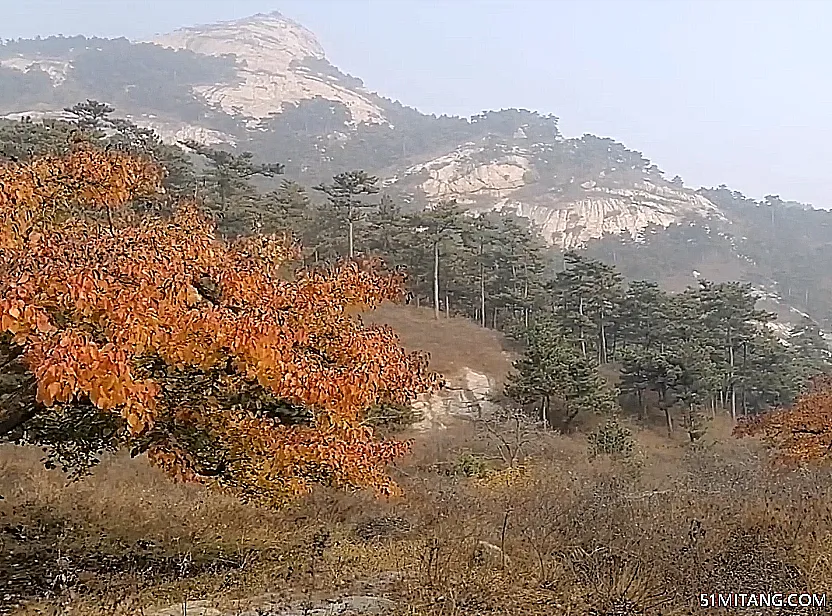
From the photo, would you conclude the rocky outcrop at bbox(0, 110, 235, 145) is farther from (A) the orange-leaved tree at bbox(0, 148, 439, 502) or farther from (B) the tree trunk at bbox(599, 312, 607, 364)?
(A) the orange-leaved tree at bbox(0, 148, 439, 502)

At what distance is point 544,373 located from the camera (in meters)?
32.4

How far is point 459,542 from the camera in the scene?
29.3ft

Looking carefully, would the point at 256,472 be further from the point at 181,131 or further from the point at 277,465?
the point at 181,131

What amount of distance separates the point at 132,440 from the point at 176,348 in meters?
1.82

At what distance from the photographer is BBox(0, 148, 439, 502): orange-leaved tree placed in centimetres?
493

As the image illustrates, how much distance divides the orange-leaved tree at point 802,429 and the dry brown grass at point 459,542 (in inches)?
16.7

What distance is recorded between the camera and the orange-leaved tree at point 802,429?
1207cm

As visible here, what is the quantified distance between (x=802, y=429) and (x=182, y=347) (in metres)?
10.4

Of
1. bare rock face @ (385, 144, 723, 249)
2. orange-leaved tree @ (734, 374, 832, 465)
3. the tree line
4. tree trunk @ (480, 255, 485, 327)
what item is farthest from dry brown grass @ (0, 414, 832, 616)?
bare rock face @ (385, 144, 723, 249)

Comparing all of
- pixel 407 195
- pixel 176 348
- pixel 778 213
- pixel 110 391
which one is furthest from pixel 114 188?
pixel 778 213

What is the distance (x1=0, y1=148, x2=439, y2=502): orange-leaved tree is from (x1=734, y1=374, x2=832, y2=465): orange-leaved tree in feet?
25.2

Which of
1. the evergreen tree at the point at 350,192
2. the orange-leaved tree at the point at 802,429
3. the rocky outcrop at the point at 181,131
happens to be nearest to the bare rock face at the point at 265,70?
the rocky outcrop at the point at 181,131

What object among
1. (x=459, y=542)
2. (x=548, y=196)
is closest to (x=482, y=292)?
(x=459, y=542)

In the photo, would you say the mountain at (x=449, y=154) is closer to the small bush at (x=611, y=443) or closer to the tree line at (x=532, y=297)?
the tree line at (x=532, y=297)
